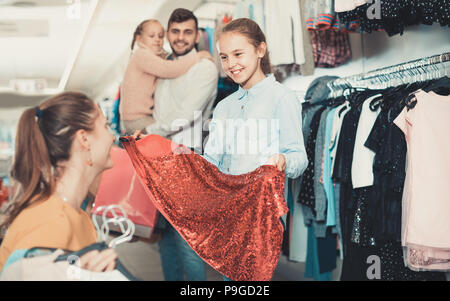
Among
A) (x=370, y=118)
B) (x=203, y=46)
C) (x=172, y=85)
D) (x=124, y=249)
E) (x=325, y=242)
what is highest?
(x=203, y=46)

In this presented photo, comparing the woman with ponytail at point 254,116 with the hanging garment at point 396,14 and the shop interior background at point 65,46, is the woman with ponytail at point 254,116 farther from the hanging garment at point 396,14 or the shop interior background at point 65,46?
the hanging garment at point 396,14

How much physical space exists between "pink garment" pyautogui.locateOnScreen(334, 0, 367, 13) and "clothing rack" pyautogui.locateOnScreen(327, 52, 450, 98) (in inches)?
11.2

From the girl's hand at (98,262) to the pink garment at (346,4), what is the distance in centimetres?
139

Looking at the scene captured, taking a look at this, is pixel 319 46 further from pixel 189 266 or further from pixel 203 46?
pixel 189 266

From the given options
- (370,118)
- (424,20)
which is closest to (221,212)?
(370,118)

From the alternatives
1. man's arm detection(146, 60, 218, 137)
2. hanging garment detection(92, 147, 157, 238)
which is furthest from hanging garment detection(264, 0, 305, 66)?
hanging garment detection(92, 147, 157, 238)

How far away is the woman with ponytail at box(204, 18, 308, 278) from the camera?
142cm

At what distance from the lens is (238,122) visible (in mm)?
1519

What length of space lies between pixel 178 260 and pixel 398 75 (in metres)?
1.24

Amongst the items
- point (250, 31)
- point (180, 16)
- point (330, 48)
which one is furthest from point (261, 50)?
point (330, 48)

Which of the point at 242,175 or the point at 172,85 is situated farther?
the point at 172,85

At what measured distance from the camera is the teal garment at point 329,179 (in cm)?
207

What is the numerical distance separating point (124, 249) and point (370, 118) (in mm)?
1118
